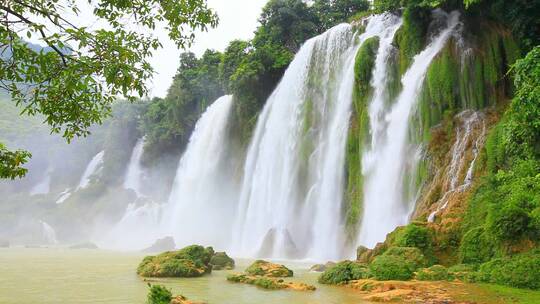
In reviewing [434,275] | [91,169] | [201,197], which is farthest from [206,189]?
[434,275]

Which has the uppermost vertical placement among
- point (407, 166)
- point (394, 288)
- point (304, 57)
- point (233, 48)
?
point (233, 48)

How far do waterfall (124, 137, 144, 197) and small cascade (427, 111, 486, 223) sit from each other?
1529 inches

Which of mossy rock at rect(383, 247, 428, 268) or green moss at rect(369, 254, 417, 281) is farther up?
mossy rock at rect(383, 247, 428, 268)

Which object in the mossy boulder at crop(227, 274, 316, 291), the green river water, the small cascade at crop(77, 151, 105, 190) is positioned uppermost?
the small cascade at crop(77, 151, 105, 190)

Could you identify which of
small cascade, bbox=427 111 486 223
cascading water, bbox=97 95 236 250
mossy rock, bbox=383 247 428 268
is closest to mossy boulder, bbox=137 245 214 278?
mossy rock, bbox=383 247 428 268

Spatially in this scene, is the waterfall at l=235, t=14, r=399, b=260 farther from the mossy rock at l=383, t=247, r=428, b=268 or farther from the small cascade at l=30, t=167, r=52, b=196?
the small cascade at l=30, t=167, r=52, b=196

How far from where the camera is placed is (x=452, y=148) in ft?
54.3

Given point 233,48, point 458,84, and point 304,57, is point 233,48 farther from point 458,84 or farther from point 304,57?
point 458,84

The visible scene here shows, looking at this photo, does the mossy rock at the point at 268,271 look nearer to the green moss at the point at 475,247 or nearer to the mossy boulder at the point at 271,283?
the mossy boulder at the point at 271,283

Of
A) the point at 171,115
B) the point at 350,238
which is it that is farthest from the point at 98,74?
the point at 171,115

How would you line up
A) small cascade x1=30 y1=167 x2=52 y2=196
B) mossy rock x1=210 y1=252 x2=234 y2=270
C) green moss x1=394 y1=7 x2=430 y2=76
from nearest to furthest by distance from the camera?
mossy rock x1=210 y1=252 x2=234 y2=270 < green moss x1=394 y1=7 x2=430 y2=76 < small cascade x1=30 y1=167 x2=52 y2=196

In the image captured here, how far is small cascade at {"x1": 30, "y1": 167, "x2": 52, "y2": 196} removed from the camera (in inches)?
2256

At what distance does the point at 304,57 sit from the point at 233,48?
400 inches

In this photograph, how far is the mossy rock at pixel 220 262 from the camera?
16.2 metres
